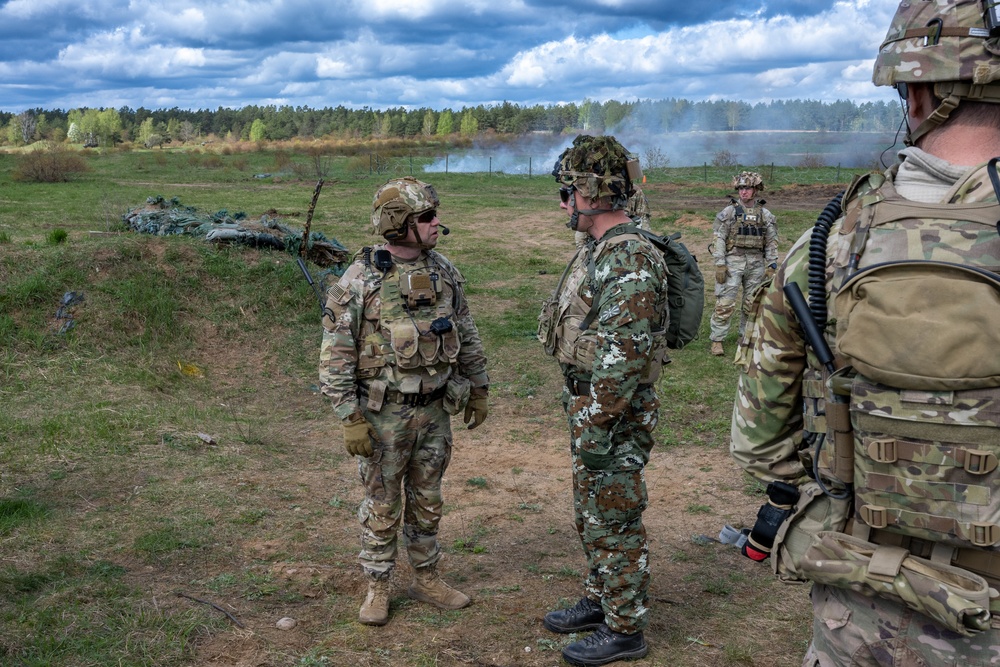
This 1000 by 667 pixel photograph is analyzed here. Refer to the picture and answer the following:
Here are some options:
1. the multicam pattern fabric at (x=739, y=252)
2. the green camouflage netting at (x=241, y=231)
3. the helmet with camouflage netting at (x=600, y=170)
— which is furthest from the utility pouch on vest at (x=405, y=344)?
the green camouflage netting at (x=241, y=231)

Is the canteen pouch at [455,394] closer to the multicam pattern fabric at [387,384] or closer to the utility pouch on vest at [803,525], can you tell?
the multicam pattern fabric at [387,384]

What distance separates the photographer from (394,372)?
436cm

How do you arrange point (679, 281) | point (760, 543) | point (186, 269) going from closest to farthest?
point (760, 543) → point (679, 281) → point (186, 269)

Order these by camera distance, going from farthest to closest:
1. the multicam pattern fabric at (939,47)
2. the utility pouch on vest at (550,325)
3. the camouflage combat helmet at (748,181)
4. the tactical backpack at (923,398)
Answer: the camouflage combat helmet at (748,181) → the utility pouch on vest at (550,325) → the multicam pattern fabric at (939,47) → the tactical backpack at (923,398)

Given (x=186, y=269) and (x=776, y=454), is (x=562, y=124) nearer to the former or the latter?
(x=186, y=269)

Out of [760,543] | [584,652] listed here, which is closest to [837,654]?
[760,543]

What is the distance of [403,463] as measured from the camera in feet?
14.6

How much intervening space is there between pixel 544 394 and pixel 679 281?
5117 millimetres

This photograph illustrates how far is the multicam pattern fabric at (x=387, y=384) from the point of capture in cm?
433

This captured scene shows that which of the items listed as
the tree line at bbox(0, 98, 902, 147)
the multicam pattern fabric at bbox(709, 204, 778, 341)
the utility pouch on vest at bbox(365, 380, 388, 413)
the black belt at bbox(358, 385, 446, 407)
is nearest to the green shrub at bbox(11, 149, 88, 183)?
the multicam pattern fabric at bbox(709, 204, 778, 341)

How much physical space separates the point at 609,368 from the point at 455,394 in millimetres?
1192

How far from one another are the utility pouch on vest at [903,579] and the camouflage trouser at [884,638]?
0.20 ft

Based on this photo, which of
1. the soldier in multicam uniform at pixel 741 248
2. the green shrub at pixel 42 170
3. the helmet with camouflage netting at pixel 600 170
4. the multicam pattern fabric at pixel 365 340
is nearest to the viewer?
the helmet with camouflage netting at pixel 600 170

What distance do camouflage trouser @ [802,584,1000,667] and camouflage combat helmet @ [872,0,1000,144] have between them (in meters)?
1.24
